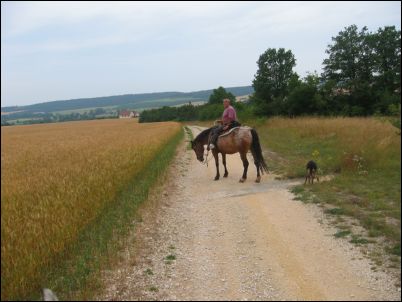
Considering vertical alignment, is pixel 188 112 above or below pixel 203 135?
above

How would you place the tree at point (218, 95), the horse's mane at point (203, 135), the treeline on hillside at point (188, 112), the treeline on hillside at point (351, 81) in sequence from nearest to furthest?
the horse's mane at point (203, 135)
the treeline on hillside at point (351, 81)
the treeline on hillside at point (188, 112)
the tree at point (218, 95)

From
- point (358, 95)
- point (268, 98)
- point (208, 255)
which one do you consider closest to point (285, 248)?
point (208, 255)

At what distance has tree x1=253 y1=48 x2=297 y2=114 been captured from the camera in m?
51.3

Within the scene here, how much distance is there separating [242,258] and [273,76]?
159ft

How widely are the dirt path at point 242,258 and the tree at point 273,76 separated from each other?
141 ft

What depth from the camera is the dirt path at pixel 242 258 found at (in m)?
5.07

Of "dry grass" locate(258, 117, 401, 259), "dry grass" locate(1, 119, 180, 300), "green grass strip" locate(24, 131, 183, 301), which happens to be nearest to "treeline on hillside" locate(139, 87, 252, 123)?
"dry grass" locate(258, 117, 401, 259)

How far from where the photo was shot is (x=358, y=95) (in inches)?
1443

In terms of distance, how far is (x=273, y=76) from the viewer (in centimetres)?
5206

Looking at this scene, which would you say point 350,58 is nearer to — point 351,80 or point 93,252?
point 351,80

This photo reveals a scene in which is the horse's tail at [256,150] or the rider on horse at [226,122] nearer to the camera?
the horse's tail at [256,150]

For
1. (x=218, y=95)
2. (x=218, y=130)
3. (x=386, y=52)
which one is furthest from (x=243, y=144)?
(x=218, y=95)

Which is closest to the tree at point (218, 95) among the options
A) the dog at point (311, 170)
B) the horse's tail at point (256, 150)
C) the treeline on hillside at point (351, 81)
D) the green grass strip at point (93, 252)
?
the treeline on hillside at point (351, 81)

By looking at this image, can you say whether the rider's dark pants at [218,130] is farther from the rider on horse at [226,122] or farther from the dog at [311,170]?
the dog at [311,170]
